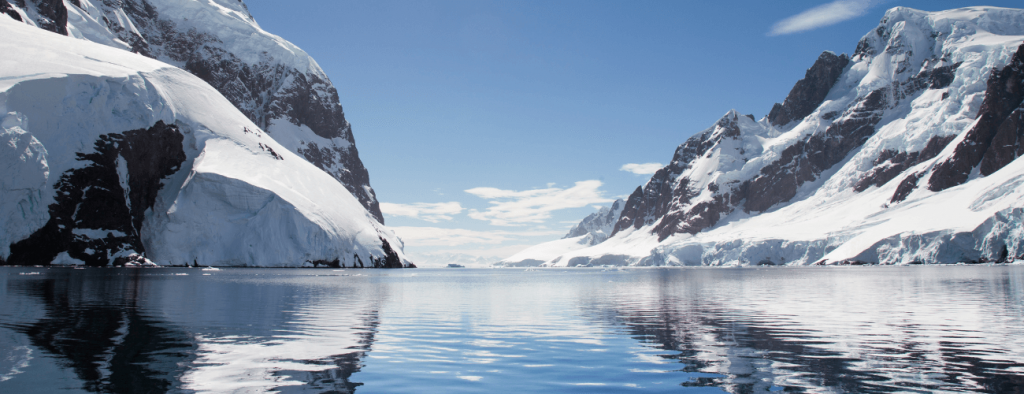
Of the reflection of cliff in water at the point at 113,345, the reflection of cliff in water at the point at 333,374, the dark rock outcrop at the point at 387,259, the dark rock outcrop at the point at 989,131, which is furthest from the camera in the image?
the dark rock outcrop at the point at 989,131

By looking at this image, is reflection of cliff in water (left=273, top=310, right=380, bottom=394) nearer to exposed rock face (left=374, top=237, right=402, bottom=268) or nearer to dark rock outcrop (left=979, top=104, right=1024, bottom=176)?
exposed rock face (left=374, top=237, right=402, bottom=268)

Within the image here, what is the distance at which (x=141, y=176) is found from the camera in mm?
96938

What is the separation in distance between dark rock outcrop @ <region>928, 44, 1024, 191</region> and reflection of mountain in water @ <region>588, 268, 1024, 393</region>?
197 meters

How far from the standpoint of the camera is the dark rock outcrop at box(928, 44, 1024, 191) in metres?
177

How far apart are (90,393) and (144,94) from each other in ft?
345

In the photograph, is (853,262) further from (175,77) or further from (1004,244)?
(175,77)

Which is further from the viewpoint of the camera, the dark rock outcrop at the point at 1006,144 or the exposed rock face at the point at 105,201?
the dark rock outcrop at the point at 1006,144

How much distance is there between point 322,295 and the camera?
37969mm

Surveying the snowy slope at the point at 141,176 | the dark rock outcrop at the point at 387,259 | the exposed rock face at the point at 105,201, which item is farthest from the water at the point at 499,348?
the dark rock outcrop at the point at 387,259

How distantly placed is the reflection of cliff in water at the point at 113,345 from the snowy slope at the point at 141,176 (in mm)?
67259

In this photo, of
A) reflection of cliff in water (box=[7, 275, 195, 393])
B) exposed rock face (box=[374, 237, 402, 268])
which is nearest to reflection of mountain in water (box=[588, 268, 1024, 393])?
reflection of cliff in water (box=[7, 275, 195, 393])

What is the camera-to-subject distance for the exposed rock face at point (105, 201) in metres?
79.5

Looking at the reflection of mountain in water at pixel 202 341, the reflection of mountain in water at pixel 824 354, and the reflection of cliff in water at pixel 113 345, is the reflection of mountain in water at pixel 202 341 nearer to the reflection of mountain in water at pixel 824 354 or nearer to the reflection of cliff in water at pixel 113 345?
the reflection of cliff in water at pixel 113 345

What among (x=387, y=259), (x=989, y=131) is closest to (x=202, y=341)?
(x=387, y=259)
